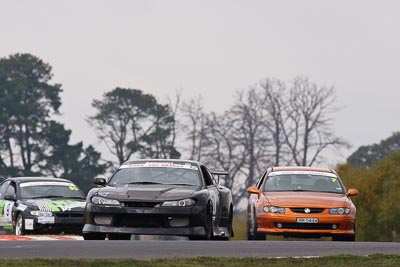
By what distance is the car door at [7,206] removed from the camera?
28500mm

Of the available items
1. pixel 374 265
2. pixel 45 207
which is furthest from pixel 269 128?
pixel 374 265

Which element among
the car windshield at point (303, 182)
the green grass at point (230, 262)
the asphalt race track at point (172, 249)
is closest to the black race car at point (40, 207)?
the car windshield at point (303, 182)

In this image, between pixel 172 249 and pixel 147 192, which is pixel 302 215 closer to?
pixel 147 192

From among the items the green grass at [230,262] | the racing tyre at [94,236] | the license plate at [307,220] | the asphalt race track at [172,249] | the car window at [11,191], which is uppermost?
the car window at [11,191]

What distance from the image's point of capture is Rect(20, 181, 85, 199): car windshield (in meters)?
28.7

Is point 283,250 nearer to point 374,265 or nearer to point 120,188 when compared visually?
point 374,265

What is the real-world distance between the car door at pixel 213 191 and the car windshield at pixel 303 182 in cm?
196

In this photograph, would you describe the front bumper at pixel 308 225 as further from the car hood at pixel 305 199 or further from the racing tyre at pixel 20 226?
the racing tyre at pixel 20 226

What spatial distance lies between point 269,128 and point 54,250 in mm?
77556

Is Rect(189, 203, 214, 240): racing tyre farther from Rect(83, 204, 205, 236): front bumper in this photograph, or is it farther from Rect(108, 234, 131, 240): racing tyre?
Rect(108, 234, 131, 240): racing tyre

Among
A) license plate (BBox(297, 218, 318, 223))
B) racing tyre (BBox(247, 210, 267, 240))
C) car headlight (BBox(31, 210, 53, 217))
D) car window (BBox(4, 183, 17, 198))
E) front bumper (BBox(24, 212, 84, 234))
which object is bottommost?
racing tyre (BBox(247, 210, 267, 240))

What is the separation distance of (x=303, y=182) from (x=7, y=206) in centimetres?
649

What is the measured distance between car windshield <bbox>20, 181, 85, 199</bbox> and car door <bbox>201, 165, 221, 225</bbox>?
19.0 feet

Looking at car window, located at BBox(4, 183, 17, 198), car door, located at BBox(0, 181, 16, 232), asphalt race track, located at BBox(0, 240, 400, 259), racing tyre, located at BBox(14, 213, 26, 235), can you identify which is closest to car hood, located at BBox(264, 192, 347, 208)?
asphalt race track, located at BBox(0, 240, 400, 259)
